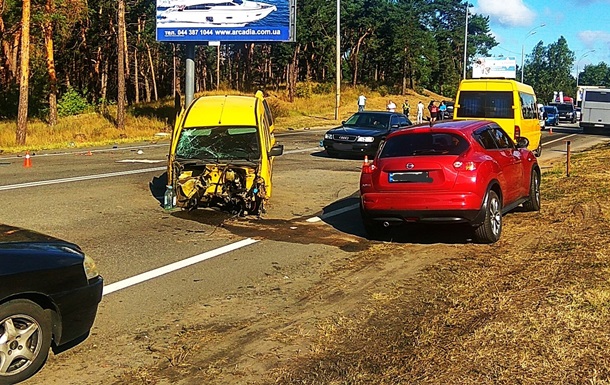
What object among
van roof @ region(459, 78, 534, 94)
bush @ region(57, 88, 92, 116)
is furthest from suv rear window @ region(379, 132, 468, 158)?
bush @ region(57, 88, 92, 116)

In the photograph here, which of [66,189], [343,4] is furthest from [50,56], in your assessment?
[343,4]

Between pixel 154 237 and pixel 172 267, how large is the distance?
1.80m

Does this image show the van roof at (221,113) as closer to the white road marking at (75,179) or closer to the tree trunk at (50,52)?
the white road marking at (75,179)

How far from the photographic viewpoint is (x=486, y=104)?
18609 mm

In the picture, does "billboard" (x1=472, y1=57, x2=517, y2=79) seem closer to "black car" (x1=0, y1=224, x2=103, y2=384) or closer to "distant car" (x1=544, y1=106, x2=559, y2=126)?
"distant car" (x1=544, y1=106, x2=559, y2=126)

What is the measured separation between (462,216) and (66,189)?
8500 millimetres

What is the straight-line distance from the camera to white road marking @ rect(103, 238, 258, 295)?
22.9ft

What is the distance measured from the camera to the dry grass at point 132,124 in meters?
29.8

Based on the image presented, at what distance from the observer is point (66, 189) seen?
13.7 m

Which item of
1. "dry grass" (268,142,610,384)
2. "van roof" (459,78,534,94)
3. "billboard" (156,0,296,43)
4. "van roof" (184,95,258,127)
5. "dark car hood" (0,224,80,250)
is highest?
"billboard" (156,0,296,43)

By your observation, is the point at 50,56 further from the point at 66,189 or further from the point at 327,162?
the point at 66,189

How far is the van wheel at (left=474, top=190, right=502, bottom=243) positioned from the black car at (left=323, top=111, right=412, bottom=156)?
10968mm

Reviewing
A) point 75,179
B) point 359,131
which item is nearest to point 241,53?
point 359,131

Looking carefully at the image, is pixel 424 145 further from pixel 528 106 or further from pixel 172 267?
pixel 528 106
